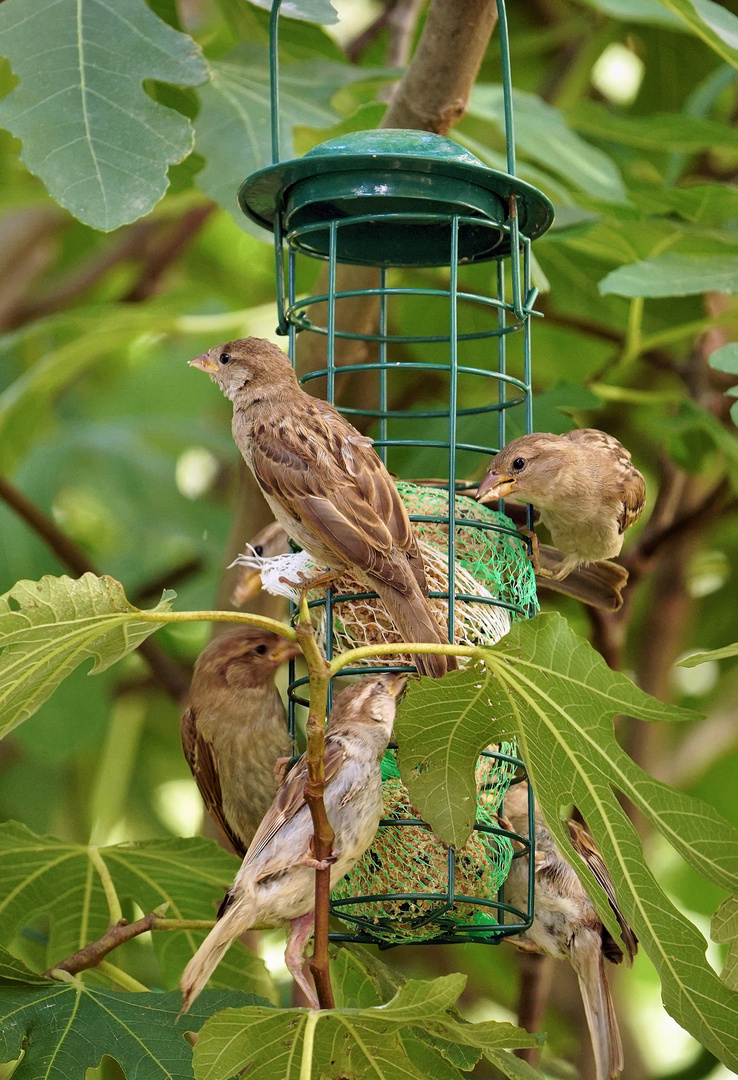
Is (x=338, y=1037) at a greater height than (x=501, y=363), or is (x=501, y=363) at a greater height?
(x=501, y=363)

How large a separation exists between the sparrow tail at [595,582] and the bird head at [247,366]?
1.15m

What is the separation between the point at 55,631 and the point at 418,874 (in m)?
1.34

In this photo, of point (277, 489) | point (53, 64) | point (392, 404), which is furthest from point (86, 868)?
point (392, 404)

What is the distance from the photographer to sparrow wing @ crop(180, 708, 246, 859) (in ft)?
17.3

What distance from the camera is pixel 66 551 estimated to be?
5.54 m

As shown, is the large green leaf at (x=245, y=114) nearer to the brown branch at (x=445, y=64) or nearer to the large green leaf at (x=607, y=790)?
the brown branch at (x=445, y=64)

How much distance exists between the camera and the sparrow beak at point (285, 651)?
189 inches

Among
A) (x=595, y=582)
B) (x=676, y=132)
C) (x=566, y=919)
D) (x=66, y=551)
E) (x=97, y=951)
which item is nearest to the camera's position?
(x=97, y=951)

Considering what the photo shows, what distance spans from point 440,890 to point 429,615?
76 cm

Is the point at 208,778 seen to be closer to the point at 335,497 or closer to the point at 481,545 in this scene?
the point at 481,545

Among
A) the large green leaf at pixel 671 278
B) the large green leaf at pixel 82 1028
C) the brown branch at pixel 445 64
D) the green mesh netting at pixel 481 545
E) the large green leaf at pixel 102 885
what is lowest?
the large green leaf at pixel 102 885

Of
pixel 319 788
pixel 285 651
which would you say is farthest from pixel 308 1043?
pixel 285 651

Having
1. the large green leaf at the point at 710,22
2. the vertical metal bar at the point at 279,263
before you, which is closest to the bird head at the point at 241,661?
the vertical metal bar at the point at 279,263

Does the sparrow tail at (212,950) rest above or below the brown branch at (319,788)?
below
